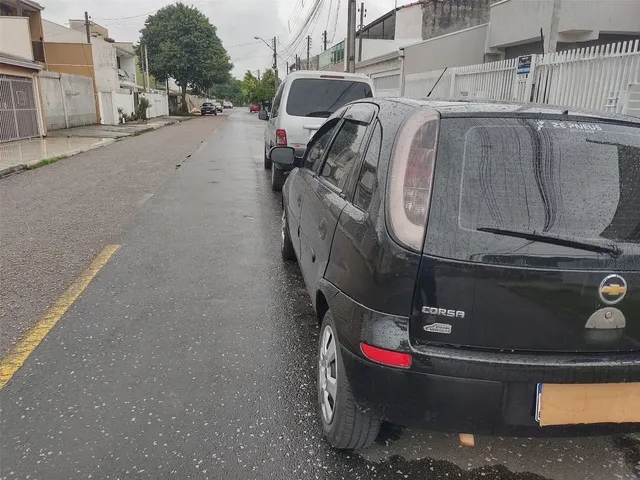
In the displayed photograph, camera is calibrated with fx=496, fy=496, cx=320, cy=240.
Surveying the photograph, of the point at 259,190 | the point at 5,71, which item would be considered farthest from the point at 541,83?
the point at 5,71

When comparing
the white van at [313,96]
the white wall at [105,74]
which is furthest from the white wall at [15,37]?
the white van at [313,96]

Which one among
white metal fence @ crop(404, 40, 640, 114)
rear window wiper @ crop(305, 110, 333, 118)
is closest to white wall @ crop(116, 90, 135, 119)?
white metal fence @ crop(404, 40, 640, 114)

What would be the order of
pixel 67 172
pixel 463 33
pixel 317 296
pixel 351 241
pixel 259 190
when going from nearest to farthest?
pixel 351 241, pixel 317 296, pixel 259 190, pixel 67 172, pixel 463 33

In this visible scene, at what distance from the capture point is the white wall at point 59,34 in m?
41.8

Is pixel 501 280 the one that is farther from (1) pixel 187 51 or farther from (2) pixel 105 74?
(1) pixel 187 51

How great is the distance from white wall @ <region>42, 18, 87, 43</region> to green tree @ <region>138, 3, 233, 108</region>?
1200 centimetres

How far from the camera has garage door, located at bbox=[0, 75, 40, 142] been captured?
1692 cm

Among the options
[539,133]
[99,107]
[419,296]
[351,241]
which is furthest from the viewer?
[99,107]

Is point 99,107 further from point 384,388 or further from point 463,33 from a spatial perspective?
point 384,388

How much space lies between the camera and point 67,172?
11469 millimetres

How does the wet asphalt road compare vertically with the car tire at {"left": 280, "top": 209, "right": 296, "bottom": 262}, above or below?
below

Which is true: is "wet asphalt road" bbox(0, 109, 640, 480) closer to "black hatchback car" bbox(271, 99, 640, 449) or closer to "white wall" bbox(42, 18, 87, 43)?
"black hatchback car" bbox(271, 99, 640, 449)

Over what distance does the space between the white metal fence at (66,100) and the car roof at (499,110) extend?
73.1 ft

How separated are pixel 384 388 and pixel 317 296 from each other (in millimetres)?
874
